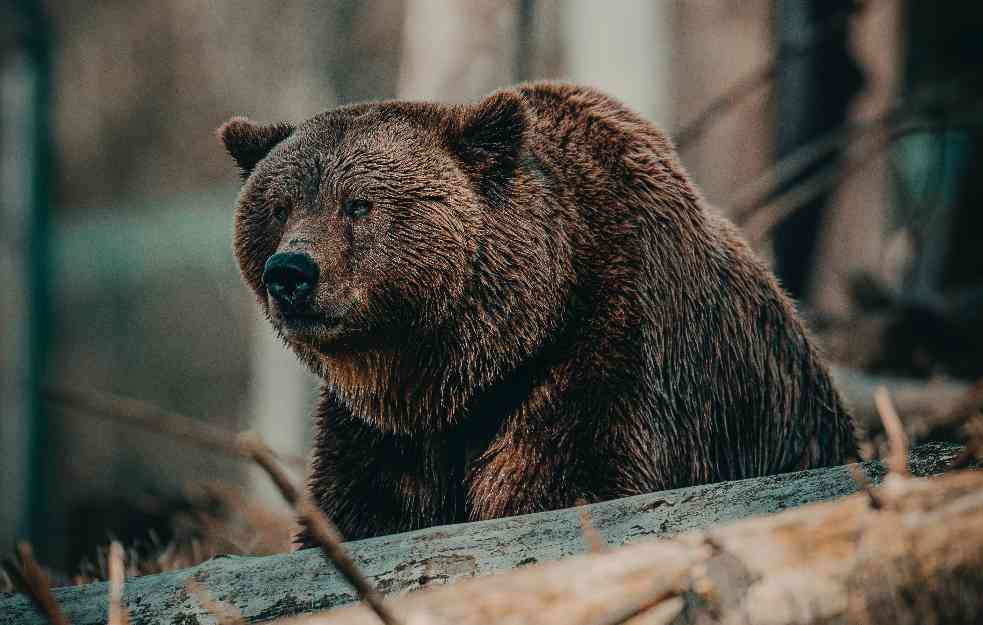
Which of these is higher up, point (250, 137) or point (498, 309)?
point (250, 137)

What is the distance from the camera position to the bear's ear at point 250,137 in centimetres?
328

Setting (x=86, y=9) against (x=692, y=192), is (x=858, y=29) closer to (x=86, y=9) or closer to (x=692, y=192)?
(x=692, y=192)

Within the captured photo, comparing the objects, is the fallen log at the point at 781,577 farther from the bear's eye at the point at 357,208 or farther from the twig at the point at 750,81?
the twig at the point at 750,81

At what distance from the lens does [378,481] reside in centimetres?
314

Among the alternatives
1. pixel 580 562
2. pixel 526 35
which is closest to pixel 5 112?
pixel 526 35

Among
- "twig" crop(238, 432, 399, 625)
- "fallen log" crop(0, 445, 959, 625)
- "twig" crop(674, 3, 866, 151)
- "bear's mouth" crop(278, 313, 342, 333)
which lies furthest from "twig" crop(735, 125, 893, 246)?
"twig" crop(238, 432, 399, 625)

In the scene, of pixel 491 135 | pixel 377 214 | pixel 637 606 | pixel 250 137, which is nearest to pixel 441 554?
pixel 637 606

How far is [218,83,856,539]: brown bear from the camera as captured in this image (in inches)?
113

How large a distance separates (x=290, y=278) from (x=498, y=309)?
22.4 inches

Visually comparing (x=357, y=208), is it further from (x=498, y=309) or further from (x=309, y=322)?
(x=498, y=309)

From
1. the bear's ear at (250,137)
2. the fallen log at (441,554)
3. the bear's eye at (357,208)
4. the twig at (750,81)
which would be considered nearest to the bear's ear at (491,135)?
the bear's eye at (357,208)

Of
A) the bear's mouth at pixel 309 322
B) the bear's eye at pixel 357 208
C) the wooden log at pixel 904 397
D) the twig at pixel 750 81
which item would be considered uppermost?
the twig at pixel 750 81

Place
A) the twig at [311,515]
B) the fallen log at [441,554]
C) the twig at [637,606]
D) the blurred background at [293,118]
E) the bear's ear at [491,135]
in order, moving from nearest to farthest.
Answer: the twig at [311,515], the twig at [637,606], the fallen log at [441,554], the bear's ear at [491,135], the blurred background at [293,118]

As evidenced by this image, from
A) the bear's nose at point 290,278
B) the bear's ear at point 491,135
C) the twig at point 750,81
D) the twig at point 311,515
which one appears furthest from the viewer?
the twig at point 750,81
